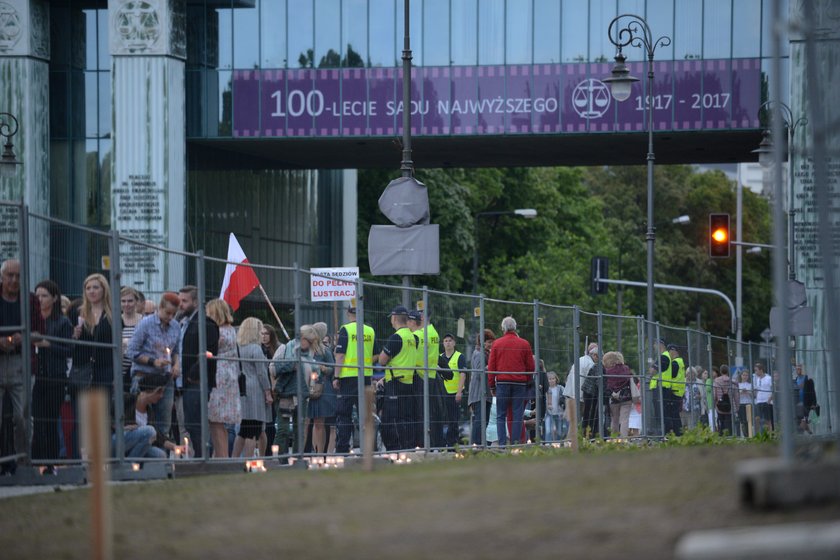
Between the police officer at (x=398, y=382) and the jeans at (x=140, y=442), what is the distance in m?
4.92

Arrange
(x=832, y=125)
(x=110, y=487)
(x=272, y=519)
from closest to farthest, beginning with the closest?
1. (x=272, y=519)
2. (x=832, y=125)
3. (x=110, y=487)

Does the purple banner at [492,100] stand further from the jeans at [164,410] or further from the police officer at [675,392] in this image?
the jeans at [164,410]

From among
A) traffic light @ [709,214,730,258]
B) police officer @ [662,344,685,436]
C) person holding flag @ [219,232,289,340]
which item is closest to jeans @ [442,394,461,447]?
person holding flag @ [219,232,289,340]

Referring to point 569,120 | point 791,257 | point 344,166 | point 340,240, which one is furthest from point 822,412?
point 340,240

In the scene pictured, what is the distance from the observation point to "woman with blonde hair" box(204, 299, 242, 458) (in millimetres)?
15422

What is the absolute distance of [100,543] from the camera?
7.17 metres

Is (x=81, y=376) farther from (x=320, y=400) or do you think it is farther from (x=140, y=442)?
(x=320, y=400)

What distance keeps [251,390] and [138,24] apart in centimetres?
2511

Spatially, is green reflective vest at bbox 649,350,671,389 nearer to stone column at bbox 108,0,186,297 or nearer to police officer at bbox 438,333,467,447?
police officer at bbox 438,333,467,447

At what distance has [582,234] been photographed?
78.2 m

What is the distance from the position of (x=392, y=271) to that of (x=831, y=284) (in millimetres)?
13381

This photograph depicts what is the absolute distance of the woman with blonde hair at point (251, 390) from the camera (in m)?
16.1

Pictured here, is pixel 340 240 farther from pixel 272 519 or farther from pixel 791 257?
pixel 272 519

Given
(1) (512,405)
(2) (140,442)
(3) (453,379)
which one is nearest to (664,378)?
(1) (512,405)
